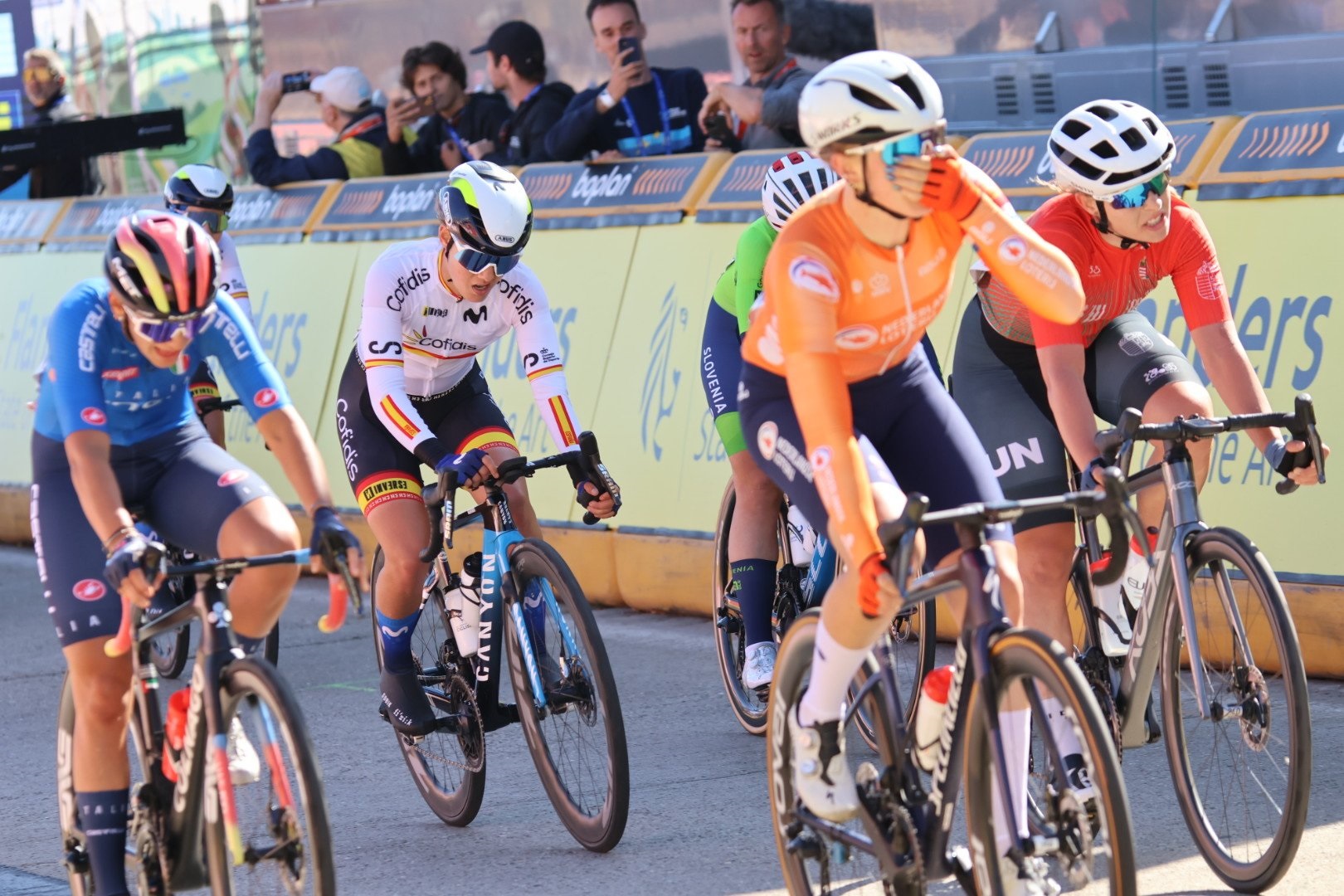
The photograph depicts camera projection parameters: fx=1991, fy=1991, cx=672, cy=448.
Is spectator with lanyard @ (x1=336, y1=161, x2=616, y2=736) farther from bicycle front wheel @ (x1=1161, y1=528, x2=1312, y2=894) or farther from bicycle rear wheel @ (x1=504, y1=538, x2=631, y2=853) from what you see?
bicycle front wheel @ (x1=1161, y1=528, x2=1312, y2=894)

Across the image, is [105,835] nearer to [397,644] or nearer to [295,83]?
[397,644]

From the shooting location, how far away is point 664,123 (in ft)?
35.6

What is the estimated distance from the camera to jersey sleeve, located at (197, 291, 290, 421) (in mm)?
4965

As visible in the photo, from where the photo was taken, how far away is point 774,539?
6.92m

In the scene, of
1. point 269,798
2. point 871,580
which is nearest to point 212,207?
point 269,798

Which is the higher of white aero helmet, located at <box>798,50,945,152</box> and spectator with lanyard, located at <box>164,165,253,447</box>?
white aero helmet, located at <box>798,50,945,152</box>

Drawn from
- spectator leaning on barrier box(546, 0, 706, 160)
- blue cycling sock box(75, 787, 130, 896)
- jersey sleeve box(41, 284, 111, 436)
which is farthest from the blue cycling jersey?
spectator leaning on barrier box(546, 0, 706, 160)

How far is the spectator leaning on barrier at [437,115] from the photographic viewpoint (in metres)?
12.1

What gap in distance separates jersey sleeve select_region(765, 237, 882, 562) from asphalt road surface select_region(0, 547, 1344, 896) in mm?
1500

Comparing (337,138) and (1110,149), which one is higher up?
(1110,149)

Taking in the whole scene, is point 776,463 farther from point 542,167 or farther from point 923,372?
point 542,167

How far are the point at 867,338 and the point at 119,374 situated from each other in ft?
6.16

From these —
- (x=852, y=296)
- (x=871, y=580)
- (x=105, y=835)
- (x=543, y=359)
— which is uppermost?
(x=852, y=296)

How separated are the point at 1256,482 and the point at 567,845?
9.59ft
